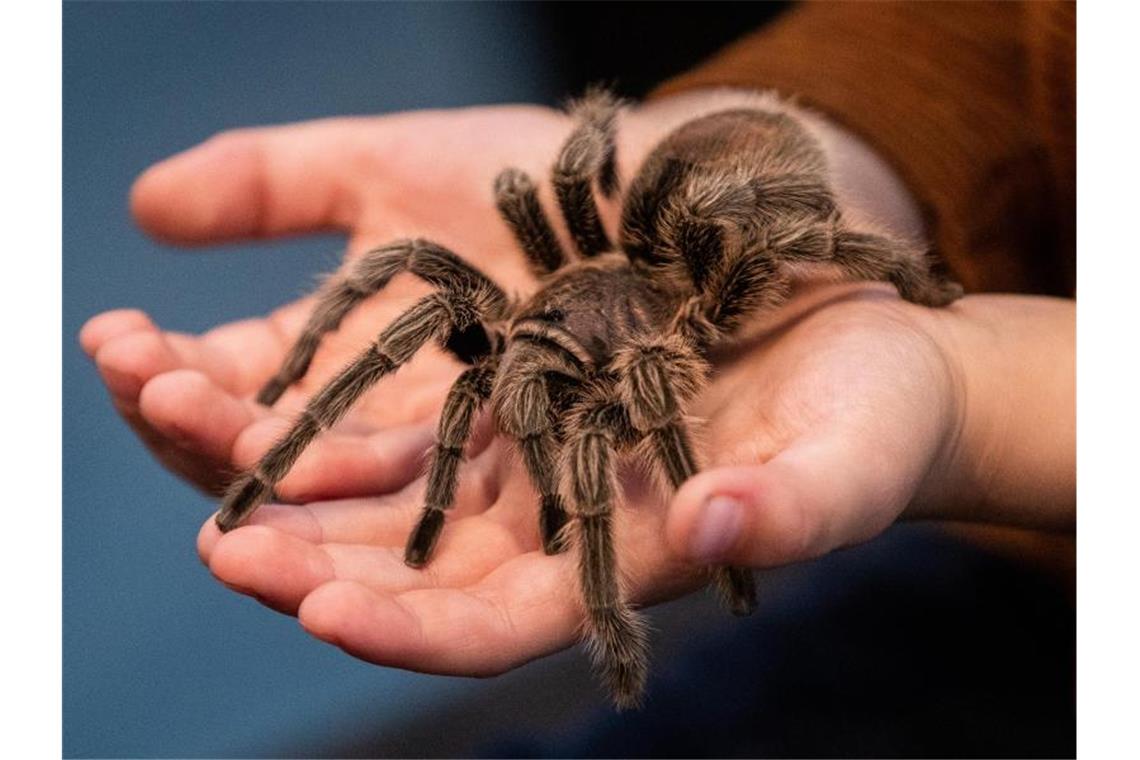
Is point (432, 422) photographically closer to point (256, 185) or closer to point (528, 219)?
point (528, 219)

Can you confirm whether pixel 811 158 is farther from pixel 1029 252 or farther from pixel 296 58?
pixel 296 58

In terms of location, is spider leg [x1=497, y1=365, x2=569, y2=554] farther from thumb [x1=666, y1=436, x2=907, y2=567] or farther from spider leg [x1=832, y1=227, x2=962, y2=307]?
spider leg [x1=832, y1=227, x2=962, y2=307]

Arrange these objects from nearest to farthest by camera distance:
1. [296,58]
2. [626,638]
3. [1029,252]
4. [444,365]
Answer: [626,638] < [444,365] < [1029,252] < [296,58]

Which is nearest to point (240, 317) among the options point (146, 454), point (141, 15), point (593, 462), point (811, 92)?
point (146, 454)

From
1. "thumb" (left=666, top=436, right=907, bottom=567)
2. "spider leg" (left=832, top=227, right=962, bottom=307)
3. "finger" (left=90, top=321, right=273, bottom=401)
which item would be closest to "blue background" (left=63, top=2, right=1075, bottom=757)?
"finger" (left=90, top=321, right=273, bottom=401)

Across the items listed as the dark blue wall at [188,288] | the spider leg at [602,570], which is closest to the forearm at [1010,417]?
the spider leg at [602,570]

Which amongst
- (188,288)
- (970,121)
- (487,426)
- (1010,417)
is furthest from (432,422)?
(970,121)

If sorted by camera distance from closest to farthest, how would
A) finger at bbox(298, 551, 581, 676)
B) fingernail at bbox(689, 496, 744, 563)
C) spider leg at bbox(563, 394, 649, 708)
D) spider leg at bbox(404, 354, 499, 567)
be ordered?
fingernail at bbox(689, 496, 744, 563), finger at bbox(298, 551, 581, 676), spider leg at bbox(563, 394, 649, 708), spider leg at bbox(404, 354, 499, 567)
